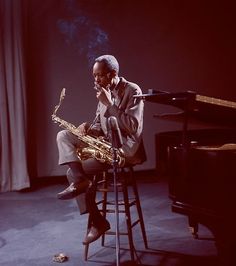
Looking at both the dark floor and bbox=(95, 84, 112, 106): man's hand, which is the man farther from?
the dark floor

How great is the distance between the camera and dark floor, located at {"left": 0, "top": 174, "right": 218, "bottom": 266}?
3.22m

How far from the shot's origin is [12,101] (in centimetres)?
552

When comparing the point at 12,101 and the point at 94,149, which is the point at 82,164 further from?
the point at 12,101

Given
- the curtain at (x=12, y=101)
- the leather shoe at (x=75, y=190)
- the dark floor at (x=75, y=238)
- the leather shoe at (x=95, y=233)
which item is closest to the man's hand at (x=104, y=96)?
the leather shoe at (x=75, y=190)

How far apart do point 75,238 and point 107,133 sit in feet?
3.76

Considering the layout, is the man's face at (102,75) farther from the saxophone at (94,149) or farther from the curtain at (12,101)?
the curtain at (12,101)

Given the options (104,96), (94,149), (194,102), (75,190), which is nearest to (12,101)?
(94,149)

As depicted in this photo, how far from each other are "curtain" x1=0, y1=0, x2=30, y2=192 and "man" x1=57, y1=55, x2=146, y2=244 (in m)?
2.50

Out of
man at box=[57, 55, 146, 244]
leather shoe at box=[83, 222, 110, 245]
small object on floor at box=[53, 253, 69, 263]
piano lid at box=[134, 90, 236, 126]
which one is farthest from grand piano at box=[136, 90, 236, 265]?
small object on floor at box=[53, 253, 69, 263]

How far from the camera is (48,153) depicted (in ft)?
19.5

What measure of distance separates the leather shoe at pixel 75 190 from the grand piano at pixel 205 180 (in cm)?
74

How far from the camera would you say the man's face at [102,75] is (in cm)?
310

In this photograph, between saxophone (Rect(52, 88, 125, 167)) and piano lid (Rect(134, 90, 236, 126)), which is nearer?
piano lid (Rect(134, 90, 236, 126))

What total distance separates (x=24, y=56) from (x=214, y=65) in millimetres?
2948
